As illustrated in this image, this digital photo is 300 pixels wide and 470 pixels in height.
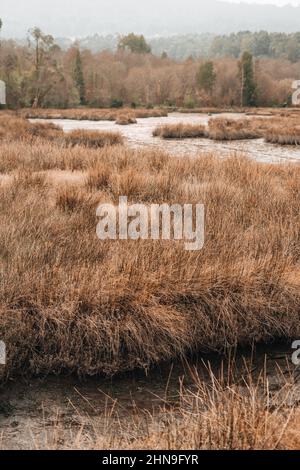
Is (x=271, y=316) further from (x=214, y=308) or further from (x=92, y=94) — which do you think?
(x=92, y=94)

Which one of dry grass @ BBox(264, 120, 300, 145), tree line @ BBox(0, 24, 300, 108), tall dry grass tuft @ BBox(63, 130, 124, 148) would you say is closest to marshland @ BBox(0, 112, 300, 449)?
tall dry grass tuft @ BBox(63, 130, 124, 148)

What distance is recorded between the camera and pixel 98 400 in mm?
3766

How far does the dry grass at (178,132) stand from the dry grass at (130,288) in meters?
14.0

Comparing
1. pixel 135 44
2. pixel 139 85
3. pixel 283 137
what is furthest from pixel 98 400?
pixel 135 44

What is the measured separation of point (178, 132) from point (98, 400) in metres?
17.7

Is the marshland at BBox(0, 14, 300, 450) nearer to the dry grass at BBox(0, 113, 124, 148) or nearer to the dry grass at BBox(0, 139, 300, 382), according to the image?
the dry grass at BBox(0, 139, 300, 382)

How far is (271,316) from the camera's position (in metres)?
4.80

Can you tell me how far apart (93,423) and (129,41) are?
134581 millimetres

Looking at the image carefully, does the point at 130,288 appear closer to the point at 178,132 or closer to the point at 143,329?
the point at 143,329

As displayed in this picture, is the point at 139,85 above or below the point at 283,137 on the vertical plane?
above

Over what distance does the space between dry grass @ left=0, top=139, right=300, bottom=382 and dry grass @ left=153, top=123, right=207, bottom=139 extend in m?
14.0

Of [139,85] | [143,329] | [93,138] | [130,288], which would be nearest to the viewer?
[143,329]

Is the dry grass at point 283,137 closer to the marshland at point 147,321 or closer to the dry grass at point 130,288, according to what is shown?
the marshland at point 147,321

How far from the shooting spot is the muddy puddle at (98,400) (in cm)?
329
